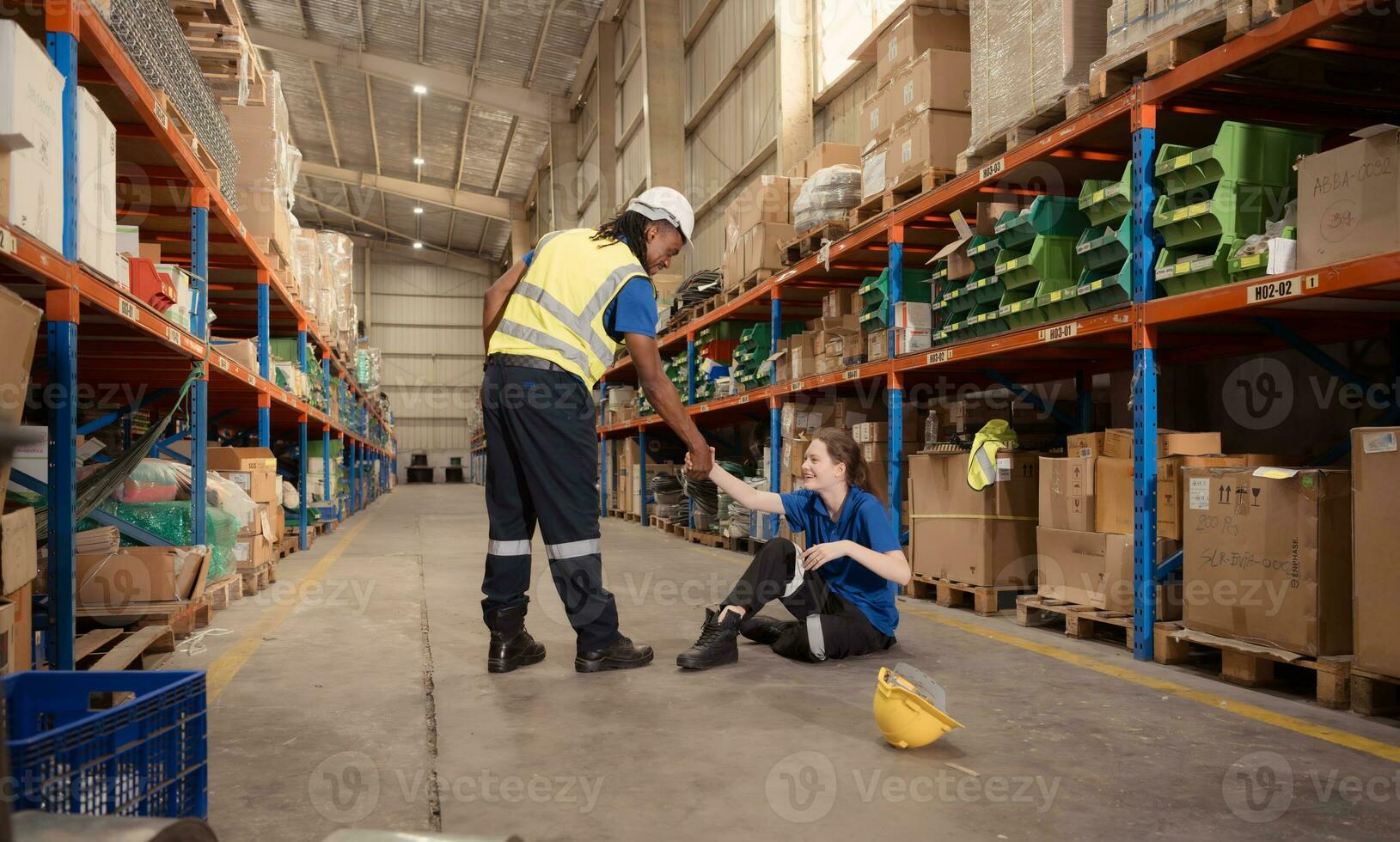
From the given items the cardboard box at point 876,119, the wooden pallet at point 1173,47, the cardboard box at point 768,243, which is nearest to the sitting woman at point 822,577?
the wooden pallet at point 1173,47

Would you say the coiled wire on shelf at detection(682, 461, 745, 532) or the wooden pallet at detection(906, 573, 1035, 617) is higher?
the coiled wire on shelf at detection(682, 461, 745, 532)

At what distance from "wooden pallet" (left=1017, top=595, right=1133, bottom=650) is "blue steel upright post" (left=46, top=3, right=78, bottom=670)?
426cm

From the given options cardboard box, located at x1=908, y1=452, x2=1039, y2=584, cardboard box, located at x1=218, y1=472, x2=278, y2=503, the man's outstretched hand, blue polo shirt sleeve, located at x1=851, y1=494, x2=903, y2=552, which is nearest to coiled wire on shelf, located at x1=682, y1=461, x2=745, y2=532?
cardboard box, located at x1=908, y1=452, x2=1039, y2=584

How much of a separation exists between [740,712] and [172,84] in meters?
4.02

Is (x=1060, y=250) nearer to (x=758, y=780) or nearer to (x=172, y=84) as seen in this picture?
(x=758, y=780)

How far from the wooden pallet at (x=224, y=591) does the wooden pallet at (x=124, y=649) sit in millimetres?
981

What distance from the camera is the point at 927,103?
590 cm

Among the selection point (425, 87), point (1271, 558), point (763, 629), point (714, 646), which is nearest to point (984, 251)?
point (1271, 558)

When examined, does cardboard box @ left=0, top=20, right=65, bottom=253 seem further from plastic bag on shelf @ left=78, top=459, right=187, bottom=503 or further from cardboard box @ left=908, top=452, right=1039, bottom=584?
cardboard box @ left=908, top=452, right=1039, bottom=584

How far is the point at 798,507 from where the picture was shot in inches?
173

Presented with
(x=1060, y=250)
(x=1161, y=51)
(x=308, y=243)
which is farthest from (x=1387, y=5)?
(x=308, y=243)

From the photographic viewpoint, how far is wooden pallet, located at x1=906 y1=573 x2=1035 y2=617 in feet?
17.6

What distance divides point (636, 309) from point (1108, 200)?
2413mm

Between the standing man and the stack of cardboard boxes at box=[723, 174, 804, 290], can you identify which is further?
the stack of cardboard boxes at box=[723, 174, 804, 290]
